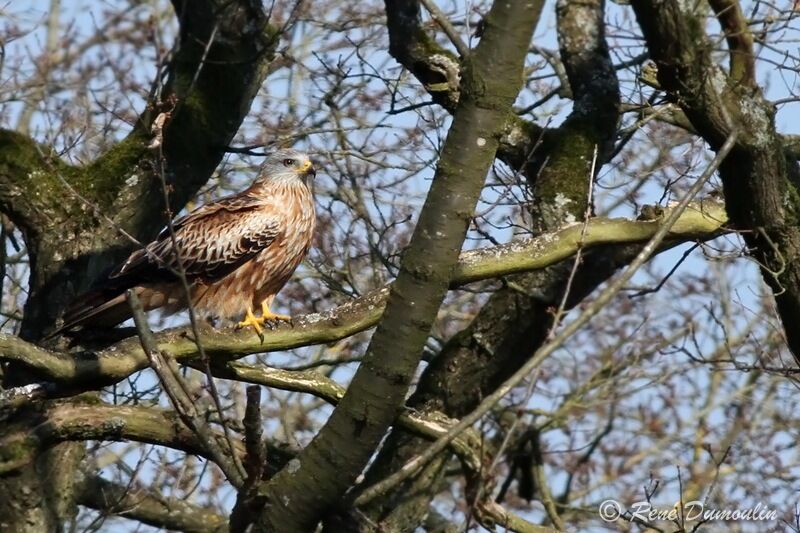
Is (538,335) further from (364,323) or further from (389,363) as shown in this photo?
(389,363)

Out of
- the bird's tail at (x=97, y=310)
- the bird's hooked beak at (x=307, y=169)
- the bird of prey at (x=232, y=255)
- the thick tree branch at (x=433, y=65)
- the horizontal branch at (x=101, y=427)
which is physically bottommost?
the horizontal branch at (x=101, y=427)

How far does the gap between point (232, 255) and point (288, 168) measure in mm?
874

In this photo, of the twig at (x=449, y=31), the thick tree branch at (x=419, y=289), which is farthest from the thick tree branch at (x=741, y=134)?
the thick tree branch at (x=419, y=289)

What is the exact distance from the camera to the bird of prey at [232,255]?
6969mm

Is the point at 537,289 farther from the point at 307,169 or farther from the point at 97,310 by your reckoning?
the point at 97,310

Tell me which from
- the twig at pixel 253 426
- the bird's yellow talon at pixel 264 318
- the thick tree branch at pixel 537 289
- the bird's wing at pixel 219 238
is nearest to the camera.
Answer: the twig at pixel 253 426

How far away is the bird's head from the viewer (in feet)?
25.3

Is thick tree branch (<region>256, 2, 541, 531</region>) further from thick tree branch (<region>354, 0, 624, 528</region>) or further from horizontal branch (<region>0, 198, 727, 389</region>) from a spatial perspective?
thick tree branch (<region>354, 0, 624, 528</region>)

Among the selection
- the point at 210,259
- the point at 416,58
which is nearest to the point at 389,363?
the point at 210,259

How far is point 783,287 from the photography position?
5.79m

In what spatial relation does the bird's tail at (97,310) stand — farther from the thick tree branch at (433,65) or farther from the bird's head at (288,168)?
the thick tree branch at (433,65)

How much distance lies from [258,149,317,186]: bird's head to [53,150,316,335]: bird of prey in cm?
11

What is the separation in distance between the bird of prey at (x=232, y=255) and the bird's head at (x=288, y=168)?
113 mm

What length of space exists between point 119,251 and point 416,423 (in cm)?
245
